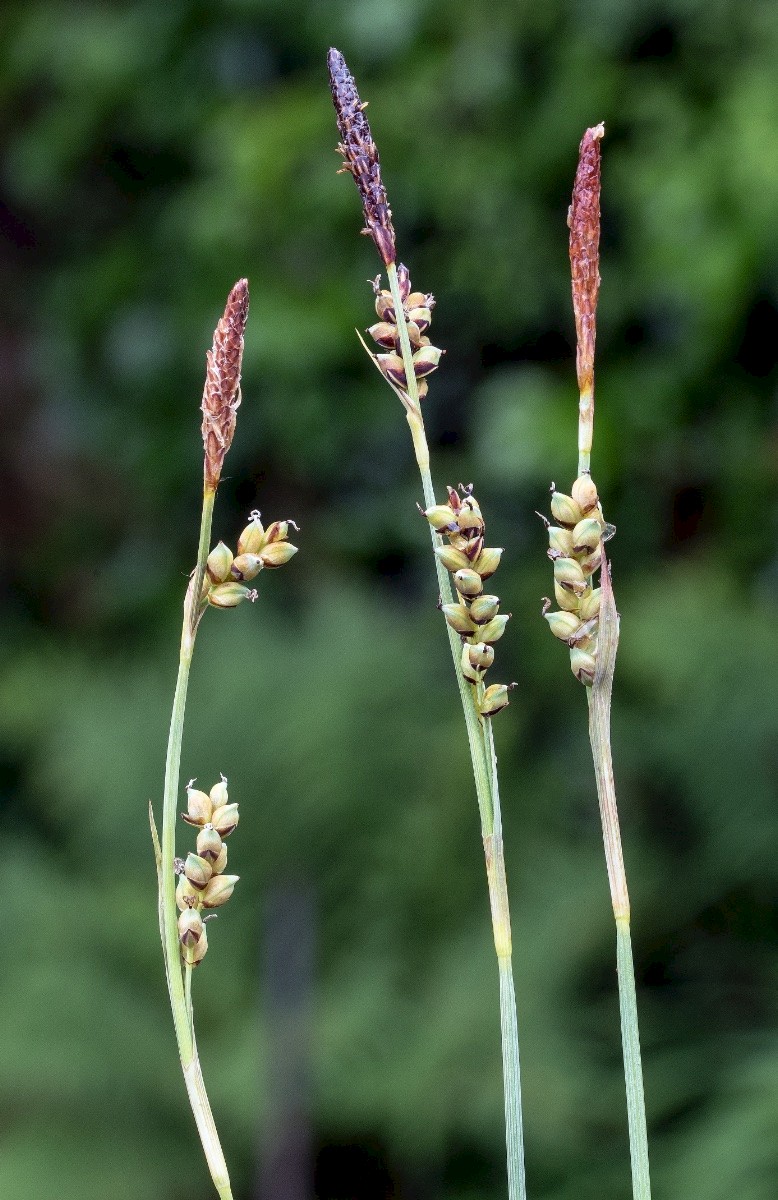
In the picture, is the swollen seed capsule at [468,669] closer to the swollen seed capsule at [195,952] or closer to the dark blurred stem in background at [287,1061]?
the swollen seed capsule at [195,952]

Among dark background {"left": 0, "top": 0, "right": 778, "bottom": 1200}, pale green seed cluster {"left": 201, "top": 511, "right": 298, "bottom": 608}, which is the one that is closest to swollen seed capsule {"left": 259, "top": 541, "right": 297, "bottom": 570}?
pale green seed cluster {"left": 201, "top": 511, "right": 298, "bottom": 608}

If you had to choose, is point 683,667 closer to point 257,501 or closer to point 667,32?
point 667,32

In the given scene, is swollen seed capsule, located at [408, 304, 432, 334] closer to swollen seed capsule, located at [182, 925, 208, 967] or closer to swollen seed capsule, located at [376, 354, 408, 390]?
swollen seed capsule, located at [376, 354, 408, 390]

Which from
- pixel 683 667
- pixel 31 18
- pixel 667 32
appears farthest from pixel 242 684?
pixel 31 18

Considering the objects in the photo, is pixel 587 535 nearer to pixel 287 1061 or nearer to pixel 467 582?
pixel 467 582

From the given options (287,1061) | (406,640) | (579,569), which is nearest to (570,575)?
(579,569)

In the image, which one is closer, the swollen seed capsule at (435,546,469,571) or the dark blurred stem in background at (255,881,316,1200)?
the swollen seed capsule at (435,546,469,571)

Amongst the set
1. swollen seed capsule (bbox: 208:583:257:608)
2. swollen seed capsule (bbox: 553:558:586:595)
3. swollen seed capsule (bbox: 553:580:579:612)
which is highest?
swollen seed capsule (bbox: 208:583:257:608)
